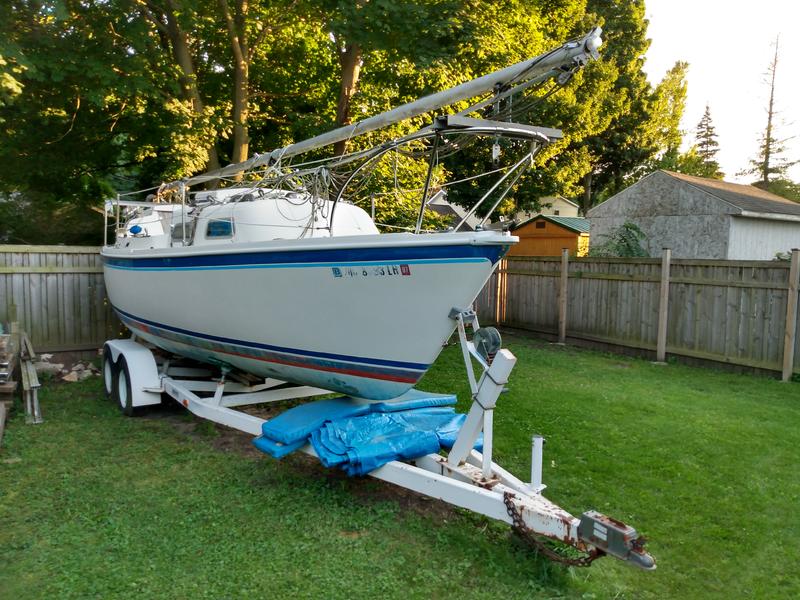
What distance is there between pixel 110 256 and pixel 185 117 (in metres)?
3.03

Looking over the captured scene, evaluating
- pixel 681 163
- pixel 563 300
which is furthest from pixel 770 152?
pixel 563 300

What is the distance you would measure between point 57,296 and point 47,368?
3.88 ft

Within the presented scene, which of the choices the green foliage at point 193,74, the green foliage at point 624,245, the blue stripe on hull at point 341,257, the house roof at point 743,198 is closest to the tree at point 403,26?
the green foliage at point 193,74

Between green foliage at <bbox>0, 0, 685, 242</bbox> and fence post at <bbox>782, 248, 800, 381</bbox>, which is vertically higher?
green foliage at <bbox>0, 0, 685, 242</bbox>

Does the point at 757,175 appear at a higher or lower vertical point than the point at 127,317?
higher

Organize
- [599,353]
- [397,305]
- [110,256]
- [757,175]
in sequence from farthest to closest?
[757,175] → [599,353] → [110,256] → [397,305]

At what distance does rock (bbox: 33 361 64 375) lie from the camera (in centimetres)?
892

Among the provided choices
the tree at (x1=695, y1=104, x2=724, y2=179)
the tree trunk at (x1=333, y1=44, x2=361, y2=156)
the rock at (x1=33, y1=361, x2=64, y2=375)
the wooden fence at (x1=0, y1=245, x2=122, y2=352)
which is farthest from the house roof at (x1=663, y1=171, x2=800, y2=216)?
the tree at (x1=695, y1=104, x2=724, y2=179)

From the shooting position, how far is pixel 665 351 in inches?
407

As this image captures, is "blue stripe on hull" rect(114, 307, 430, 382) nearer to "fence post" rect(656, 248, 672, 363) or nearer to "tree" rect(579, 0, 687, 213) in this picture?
"fence post" rect(656, 248, 672, 363)

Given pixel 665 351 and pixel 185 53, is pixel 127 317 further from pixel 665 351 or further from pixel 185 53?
pixel 665 351

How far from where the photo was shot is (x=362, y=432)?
183 inches

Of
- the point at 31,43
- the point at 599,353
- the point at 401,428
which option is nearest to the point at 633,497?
→ the point at 401,428

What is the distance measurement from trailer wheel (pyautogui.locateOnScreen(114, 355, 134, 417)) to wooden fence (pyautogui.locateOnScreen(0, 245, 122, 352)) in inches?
105
